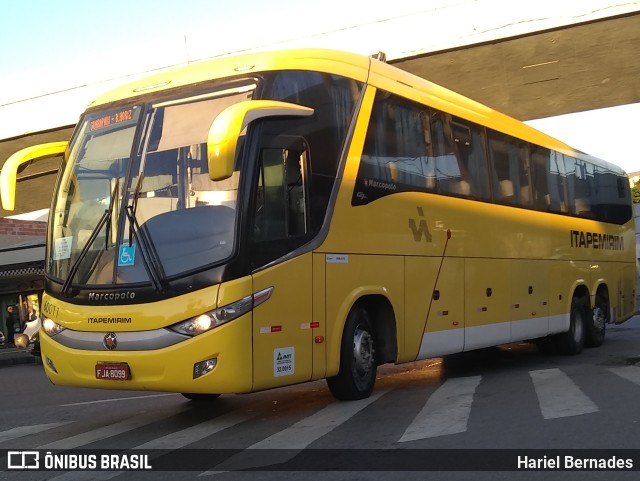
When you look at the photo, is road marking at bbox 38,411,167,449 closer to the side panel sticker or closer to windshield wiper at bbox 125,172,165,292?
windshield wiper at bbox 125,172,165,292

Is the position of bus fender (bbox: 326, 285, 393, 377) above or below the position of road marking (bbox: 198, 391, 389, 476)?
above

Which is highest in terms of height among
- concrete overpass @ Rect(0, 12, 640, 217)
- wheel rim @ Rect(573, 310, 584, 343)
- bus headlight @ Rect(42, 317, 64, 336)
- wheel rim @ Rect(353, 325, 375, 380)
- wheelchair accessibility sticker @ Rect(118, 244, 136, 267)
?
concrete overpass @ Rect(0, 12, 640, 217)

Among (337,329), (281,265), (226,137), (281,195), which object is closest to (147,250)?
(281,265)

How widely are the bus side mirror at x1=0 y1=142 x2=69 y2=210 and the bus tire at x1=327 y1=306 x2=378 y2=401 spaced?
3824 millimetres

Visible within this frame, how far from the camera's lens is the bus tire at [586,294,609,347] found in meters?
15.1

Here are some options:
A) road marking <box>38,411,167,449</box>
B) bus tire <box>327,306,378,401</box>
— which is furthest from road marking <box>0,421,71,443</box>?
bus tire <box>327,306,378,401</box>

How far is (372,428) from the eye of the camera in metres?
6.82

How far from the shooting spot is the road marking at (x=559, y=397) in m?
7.23

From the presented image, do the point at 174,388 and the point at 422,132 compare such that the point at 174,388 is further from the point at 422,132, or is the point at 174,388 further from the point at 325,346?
the point at 422,132

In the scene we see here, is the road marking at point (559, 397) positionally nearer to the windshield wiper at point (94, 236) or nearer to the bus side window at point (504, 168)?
the bus side window at point (504, 168)

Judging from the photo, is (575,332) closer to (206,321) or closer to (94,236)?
(206,321)

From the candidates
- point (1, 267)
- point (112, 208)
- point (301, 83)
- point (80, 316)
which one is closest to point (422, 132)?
point (301, 83)

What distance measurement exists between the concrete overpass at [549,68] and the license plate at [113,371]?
360 inches

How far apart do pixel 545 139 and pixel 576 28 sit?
9.90ft
